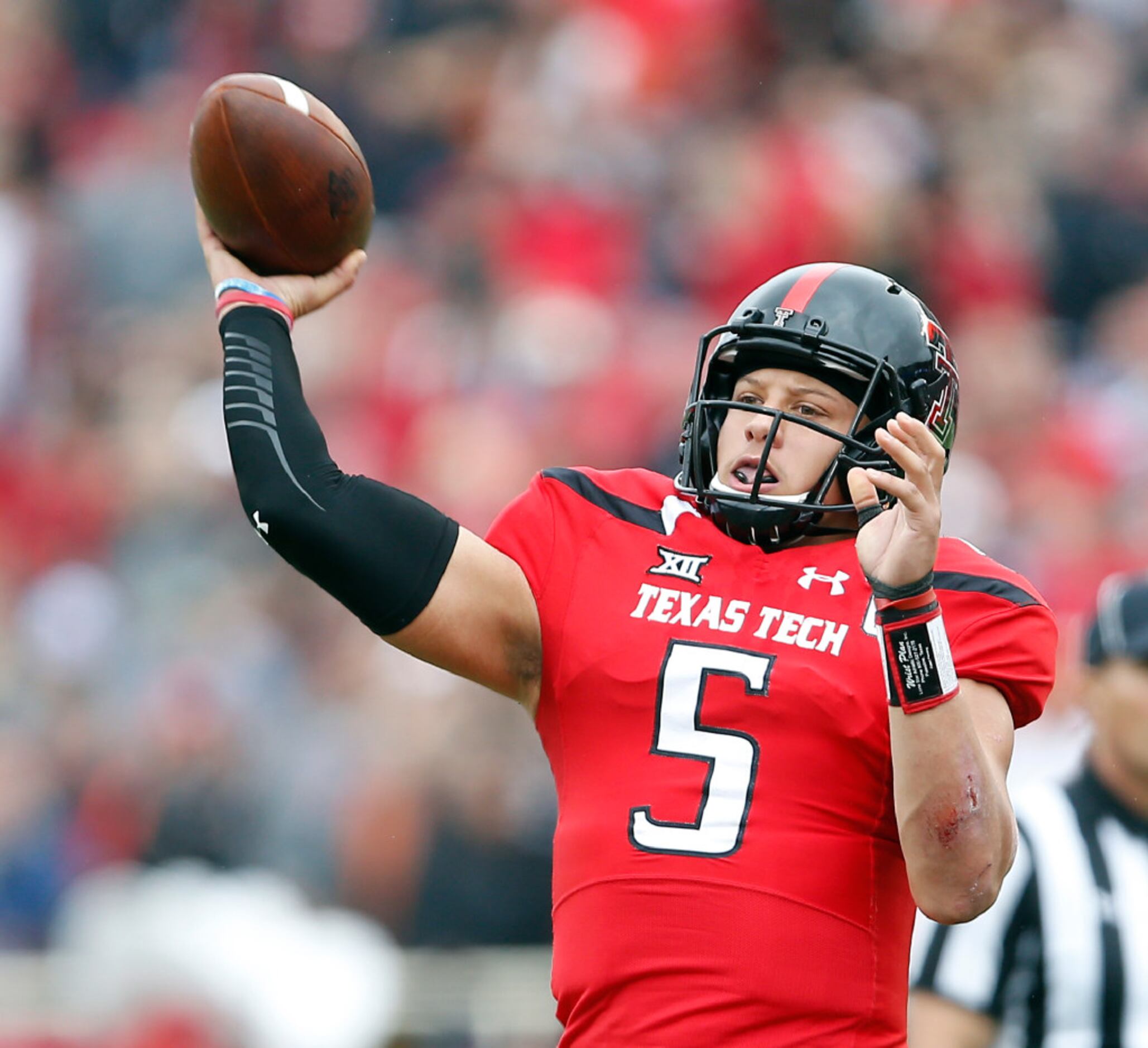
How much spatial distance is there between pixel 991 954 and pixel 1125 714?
58cm

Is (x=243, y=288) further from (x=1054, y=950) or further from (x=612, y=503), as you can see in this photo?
(x=1054, y=950)

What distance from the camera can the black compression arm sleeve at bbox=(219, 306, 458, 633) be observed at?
254cm

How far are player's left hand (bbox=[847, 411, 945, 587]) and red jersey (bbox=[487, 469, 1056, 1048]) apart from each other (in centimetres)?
24

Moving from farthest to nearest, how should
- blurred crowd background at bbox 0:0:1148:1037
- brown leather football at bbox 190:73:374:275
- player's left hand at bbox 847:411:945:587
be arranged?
blurred crowd background at bbox 0:0:1148:1037
brown leather football at bbox 190:73:374:275
player's left hand at bbox 847:411:945:587

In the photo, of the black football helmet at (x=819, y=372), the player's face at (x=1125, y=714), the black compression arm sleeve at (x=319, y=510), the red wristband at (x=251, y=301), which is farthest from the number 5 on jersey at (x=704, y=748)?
the player's face at (x=1125, y=714)

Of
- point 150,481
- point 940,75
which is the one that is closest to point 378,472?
point 150,481

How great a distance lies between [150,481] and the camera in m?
7.15

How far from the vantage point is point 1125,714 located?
3.72 metres

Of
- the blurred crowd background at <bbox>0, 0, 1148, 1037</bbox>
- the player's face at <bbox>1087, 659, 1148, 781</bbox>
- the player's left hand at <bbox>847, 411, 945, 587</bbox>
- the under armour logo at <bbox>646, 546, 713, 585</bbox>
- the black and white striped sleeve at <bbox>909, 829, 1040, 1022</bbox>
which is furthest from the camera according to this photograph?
the blurred crowd background at <bbox>0, 0, 1148, 1037</bbox>

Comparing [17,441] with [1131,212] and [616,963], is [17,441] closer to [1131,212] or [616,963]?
[1131,212]

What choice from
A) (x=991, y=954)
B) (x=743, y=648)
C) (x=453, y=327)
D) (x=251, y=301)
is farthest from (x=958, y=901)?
(x=453, y=327)

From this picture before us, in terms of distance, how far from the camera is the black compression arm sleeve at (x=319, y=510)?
100 inches

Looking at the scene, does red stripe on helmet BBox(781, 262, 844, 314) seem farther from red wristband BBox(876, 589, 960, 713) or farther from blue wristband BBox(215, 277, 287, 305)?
blue wristband BBox(215, 277, 287, 305)

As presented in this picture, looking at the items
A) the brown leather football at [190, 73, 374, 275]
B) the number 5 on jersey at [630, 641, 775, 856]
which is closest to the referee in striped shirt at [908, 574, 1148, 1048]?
the number 5 on jersey at [630, 641, 775, 856]
